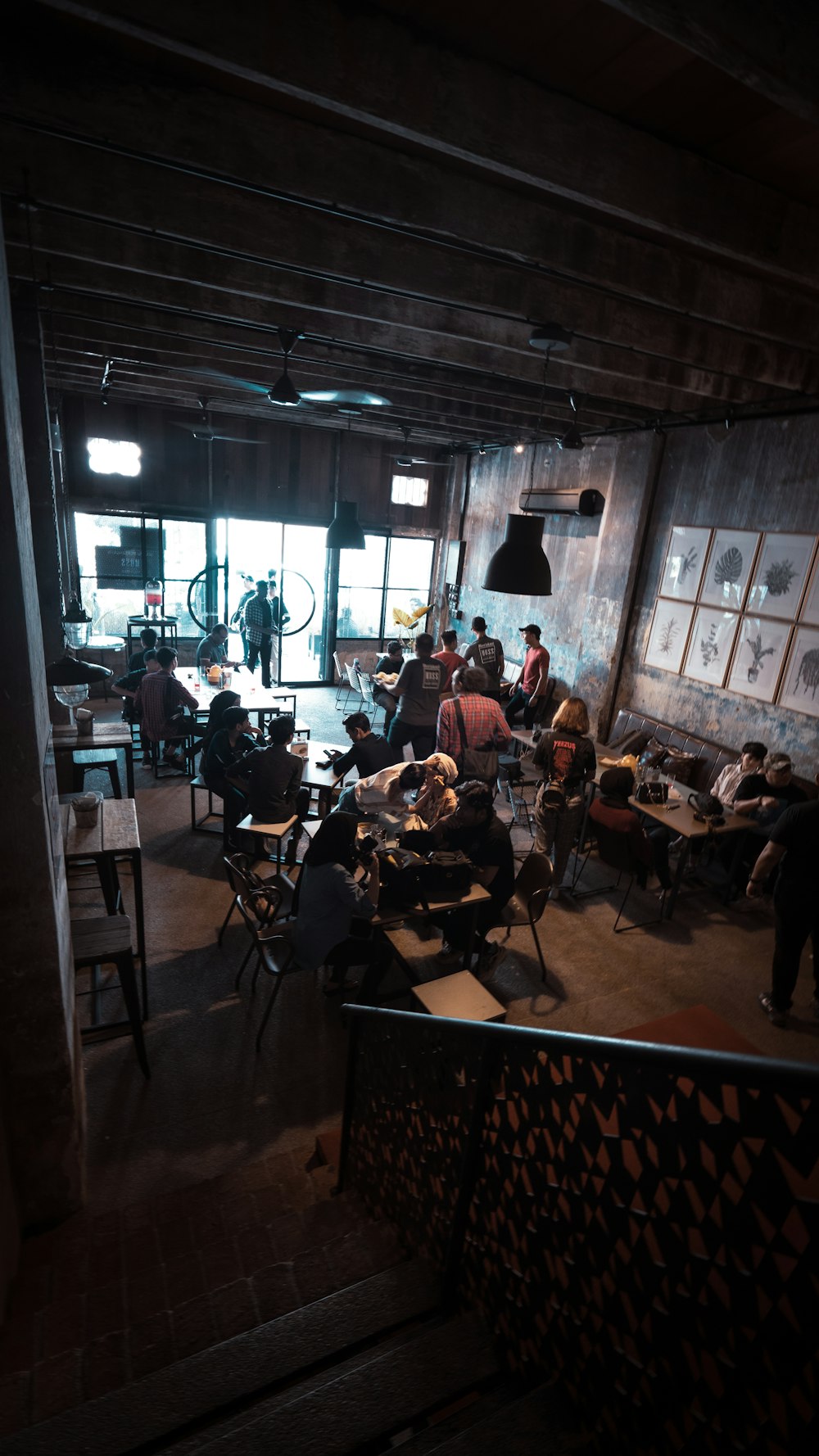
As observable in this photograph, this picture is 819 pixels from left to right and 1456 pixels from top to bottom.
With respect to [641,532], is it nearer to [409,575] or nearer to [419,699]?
[419,699]

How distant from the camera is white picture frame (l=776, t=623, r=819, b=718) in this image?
6.18 m

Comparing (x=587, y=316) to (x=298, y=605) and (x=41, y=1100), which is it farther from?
(x=298, y=605)

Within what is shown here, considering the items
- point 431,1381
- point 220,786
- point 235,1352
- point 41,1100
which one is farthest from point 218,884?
point 431,1381

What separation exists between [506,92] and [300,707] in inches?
347

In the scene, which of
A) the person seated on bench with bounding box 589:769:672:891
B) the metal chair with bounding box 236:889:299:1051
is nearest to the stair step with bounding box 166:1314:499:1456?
the metal chair with bounding box 236:889:299:1051

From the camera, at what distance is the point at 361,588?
1227cm

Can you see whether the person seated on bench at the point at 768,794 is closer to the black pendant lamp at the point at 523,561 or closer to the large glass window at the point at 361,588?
the black pendant lamp at the point at 523,561

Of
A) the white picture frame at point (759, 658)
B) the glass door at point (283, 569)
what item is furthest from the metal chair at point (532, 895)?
the glass door at point (283, 569)

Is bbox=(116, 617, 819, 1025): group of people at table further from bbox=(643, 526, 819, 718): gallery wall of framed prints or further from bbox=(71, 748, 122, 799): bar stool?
bbox=(643, 526, 819, 718): gallery wall of framed prints

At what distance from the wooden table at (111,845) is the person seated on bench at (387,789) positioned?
56.9 inches

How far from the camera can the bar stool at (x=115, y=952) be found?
11.3 feet

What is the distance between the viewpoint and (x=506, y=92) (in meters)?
2.54

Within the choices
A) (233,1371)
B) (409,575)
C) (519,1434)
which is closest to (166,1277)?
(233,1371)

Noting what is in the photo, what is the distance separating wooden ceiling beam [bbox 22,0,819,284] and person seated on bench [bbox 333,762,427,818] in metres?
3.36
